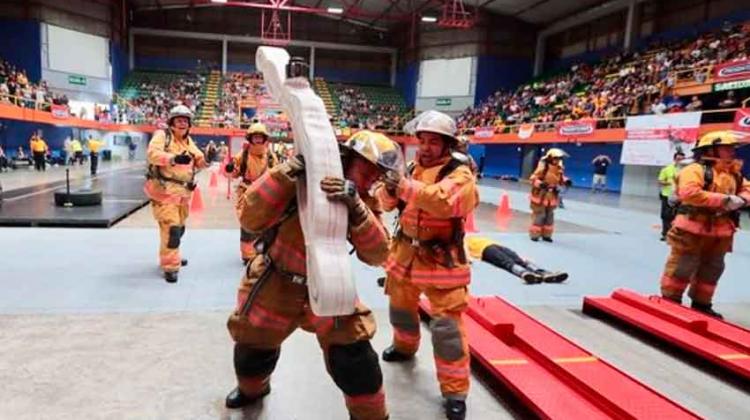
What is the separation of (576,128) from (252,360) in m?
19.4

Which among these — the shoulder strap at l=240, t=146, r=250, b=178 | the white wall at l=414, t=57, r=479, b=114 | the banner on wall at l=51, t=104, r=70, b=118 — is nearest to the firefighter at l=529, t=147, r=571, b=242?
the shoulder strap at l=240, t=146, r=250, b=178

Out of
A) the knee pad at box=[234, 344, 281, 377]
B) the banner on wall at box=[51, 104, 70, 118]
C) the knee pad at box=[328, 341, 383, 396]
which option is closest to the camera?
the knee pad at box=[328, 341, 383, 396]

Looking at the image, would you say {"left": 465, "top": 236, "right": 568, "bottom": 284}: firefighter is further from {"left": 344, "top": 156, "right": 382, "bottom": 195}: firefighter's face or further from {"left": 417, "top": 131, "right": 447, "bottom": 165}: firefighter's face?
{"left": 344, "top": 156, "right": 382, "bottom": 195}: firefighter's face

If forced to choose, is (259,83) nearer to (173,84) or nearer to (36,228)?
(173,84)

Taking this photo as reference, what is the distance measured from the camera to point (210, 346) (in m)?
3.52

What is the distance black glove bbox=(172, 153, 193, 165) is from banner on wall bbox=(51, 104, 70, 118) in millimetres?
19906

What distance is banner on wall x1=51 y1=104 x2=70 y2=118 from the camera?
2091 centimetres

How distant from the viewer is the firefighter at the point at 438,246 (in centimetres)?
273

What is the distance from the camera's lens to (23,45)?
2564 centimetres

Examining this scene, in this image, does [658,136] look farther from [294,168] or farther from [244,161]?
[294,168]

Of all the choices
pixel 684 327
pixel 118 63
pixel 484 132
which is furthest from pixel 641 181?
pixel 118 63

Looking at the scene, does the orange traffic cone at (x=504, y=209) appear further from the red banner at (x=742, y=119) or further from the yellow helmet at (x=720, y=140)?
the yellow helmet at (x=720, y=140)

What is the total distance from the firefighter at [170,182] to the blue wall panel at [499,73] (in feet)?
94.2

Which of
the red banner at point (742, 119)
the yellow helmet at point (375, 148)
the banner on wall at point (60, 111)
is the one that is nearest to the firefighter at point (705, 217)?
the yellow helmet at point (375, 148)
